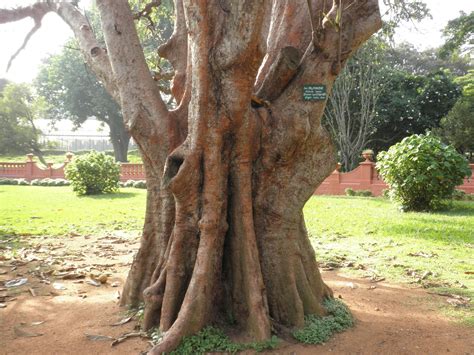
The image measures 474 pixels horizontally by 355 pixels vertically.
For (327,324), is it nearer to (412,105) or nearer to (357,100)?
(357,100)

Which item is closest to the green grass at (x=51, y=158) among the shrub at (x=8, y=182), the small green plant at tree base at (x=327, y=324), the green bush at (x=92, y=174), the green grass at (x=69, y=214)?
the shrub at (x=8, y=182)

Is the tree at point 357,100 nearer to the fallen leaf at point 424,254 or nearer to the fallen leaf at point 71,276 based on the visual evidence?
the fallen leaf at point 424,254

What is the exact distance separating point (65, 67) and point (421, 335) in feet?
125

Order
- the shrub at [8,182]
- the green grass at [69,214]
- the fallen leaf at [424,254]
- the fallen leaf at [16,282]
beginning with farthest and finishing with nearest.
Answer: the shrub at [8,182]
the green grass at [69,214]
the fallen leaf at [424,254]
the fallen leaf at [16,282]

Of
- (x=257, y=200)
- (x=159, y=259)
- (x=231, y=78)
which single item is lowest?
(x=159, y=259)

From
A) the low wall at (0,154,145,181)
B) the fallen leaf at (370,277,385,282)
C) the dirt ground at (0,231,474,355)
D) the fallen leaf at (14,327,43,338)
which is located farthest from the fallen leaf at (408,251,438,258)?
the low wall at (0,154,145,181)

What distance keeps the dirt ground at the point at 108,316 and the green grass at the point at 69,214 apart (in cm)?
328

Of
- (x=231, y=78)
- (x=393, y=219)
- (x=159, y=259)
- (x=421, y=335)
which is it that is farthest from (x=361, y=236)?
(x=231, y=78)

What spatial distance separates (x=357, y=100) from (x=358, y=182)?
7.00 metres

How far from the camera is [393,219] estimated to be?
10.2m

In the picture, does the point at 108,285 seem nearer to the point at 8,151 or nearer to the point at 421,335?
the point at 421,335

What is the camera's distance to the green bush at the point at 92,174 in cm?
1742

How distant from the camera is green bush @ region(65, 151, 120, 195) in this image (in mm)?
17422

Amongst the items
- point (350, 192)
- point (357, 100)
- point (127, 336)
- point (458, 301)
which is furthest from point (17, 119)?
point (458, 301)
